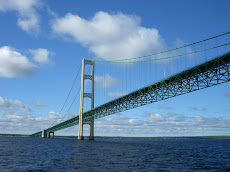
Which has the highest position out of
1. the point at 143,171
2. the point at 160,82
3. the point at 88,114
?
the point at 160,82

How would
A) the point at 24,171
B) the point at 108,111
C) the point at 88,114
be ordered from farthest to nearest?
the point at 88,114, the point at 108,111, the point at 24,171

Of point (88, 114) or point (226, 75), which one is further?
point (88, 114)

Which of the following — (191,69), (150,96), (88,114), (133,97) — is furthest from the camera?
(88,114)

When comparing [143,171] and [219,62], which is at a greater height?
[219,62]

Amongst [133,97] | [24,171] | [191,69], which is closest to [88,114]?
[133,97]

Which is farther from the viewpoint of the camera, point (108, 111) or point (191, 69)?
point (108, 111)

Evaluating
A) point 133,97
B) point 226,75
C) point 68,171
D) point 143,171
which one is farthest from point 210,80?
point 68,171

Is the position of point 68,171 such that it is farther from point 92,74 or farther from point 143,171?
point 92,74

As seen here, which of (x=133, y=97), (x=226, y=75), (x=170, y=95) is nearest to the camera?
(x=226, y=75)

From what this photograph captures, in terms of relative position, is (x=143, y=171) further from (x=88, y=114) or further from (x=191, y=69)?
(x=88, y=114)
